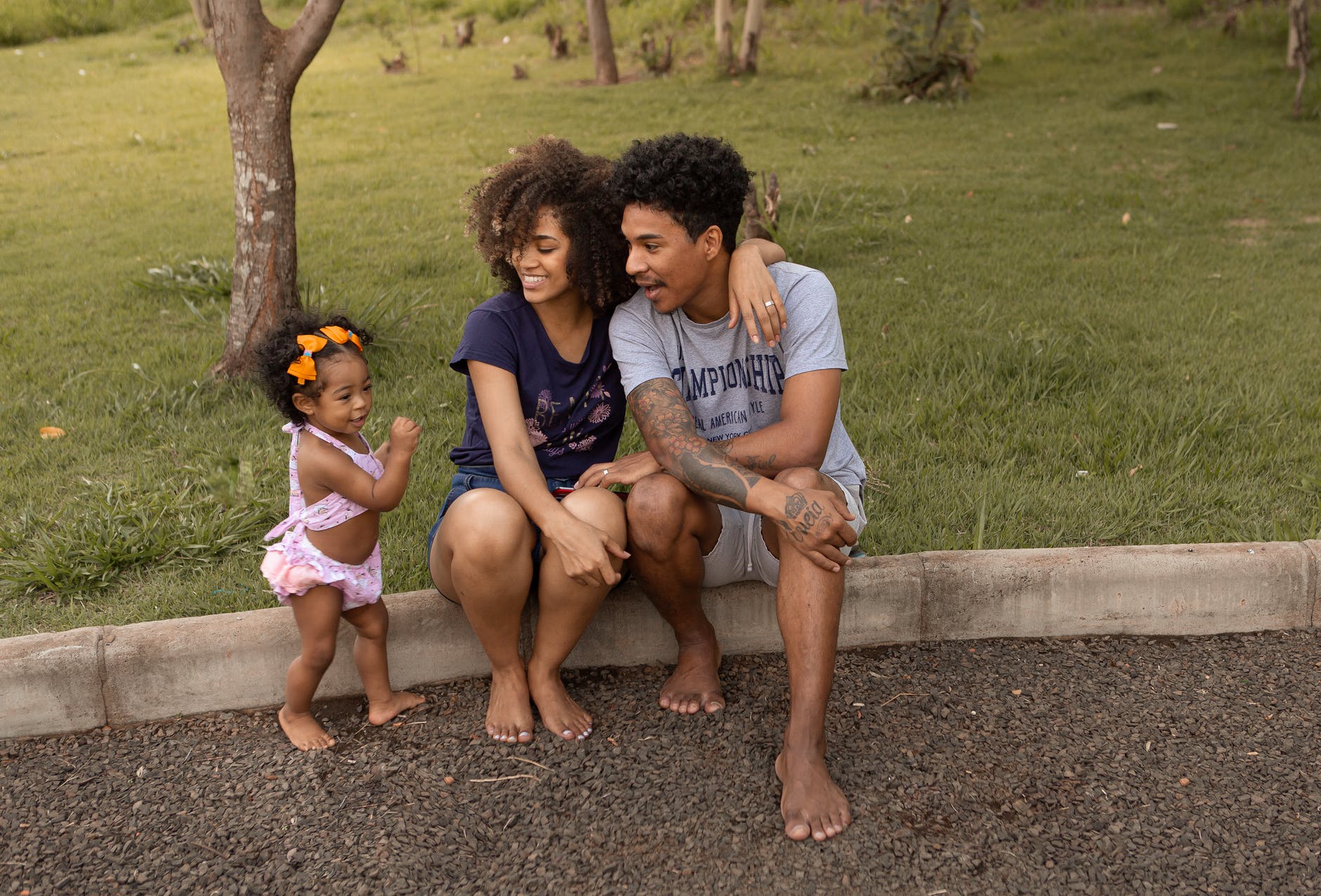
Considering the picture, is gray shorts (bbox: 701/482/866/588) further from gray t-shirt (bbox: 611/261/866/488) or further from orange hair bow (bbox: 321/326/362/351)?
orange hair bow (bbox: 321/326/362/351)

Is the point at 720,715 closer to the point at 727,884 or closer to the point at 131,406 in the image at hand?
the point at 727,884

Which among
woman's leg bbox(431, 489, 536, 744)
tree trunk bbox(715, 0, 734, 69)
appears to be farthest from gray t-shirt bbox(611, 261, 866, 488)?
tree trunk bbox(715, 0, 734, 69)

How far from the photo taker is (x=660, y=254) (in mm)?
2824

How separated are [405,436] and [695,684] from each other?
1003 mm

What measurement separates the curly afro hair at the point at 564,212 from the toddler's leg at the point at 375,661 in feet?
3.18

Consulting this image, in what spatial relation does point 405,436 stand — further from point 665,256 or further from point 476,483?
point 665,256

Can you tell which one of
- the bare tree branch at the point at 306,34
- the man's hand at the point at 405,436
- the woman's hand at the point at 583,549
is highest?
the bare tree branch at the point at 306,34

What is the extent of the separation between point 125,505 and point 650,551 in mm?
1898

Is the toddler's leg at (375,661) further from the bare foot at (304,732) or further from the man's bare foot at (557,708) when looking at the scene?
the man's bare foot at (557,708)

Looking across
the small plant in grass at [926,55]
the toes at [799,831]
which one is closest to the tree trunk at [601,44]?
the small plant in grass at [926,55]

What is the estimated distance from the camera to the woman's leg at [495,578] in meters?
2.71

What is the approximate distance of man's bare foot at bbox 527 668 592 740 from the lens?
9.37 ft

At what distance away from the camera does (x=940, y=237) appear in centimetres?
671

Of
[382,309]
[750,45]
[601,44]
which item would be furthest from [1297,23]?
[382,309]
